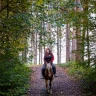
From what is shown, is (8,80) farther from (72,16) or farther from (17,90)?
(72,16)

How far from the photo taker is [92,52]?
12.9 meters

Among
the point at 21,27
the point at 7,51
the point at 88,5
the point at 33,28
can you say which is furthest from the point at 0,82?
the point at 88,5

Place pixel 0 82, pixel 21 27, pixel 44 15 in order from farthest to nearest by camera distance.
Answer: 1. pixel 44 15
2. pixel 21 27
3. pixel 0 82

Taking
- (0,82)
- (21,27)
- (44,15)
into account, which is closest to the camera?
(0,82)

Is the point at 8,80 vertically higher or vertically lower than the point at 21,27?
lower

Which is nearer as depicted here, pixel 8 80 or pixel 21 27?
pixel 8 80

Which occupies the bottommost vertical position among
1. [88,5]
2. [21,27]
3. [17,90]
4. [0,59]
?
[17,90]

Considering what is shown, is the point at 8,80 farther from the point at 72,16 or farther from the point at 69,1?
the point at 69,1

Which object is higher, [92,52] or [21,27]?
[21,27]

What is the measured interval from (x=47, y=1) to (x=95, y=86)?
526 centimetres

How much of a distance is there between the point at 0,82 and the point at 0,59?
120cm

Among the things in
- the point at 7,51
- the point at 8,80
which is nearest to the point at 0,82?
the point at 8,80

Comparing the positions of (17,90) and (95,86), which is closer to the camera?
(17,90)

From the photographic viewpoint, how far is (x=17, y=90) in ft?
39.5
